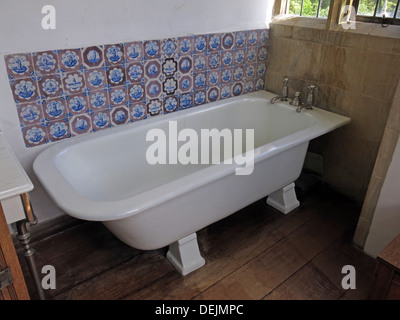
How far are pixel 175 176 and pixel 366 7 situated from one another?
58.3 inches

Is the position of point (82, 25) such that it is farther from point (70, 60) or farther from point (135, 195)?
point (135, 195)

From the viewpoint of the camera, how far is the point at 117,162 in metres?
1.84

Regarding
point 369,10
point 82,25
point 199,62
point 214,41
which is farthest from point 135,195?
point 369,10

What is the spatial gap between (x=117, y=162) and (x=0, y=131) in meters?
0.58

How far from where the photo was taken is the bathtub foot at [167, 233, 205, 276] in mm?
1594

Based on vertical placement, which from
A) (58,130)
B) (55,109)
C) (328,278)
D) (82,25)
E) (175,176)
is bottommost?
(328,278)

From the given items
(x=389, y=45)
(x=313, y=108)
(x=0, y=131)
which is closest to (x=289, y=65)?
(x=313, y=108)

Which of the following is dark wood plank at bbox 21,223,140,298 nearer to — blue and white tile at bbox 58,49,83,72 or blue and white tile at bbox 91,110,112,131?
blue and white tile at bbox 91,110,112,131

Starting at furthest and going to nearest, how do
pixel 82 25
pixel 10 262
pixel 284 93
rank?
pixel 284 93 → pixel 82 25 → pixel 10 262

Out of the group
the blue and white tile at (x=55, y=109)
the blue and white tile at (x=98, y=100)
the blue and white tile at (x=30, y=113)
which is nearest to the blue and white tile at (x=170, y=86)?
the blue and white tile at (x=98, y=100)

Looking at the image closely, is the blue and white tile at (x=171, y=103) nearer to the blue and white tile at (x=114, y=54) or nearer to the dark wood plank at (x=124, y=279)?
the blue and white tile at (x=114, y=54)

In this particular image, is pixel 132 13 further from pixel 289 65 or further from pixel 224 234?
pixel 224 234

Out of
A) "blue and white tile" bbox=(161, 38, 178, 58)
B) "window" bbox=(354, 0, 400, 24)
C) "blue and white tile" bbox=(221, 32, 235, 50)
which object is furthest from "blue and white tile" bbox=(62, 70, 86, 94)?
"window" bbox=(354, 0, 400, 24)

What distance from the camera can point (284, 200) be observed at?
204 centimetres
